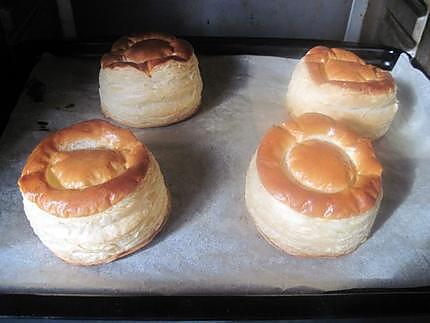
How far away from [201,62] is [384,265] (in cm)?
101

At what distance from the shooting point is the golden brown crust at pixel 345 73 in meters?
1.44

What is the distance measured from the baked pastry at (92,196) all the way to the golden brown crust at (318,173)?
0.30m

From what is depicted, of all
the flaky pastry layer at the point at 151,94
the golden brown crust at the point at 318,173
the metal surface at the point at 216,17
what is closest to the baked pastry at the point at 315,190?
the golden brown crust at the point at 318,173

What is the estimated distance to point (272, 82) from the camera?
68.5 inches

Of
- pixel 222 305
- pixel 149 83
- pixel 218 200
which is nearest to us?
pixel 222 305

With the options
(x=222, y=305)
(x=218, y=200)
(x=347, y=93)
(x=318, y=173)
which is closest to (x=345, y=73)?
(x=347, y=93)

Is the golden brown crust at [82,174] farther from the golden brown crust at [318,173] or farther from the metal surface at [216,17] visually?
the metal surface at [216,17]

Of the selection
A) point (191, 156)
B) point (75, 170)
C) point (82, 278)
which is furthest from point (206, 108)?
point (82, 278)

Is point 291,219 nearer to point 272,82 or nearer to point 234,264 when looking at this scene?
point 234,264

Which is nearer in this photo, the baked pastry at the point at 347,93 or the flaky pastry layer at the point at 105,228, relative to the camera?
the flaky pastry layer at the point at 105,228

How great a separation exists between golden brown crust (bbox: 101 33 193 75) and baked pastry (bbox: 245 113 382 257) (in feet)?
1.46

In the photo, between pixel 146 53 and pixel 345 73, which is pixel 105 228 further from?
pixel 345 73

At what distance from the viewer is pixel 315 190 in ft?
3.80

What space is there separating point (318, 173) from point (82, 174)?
563mm
